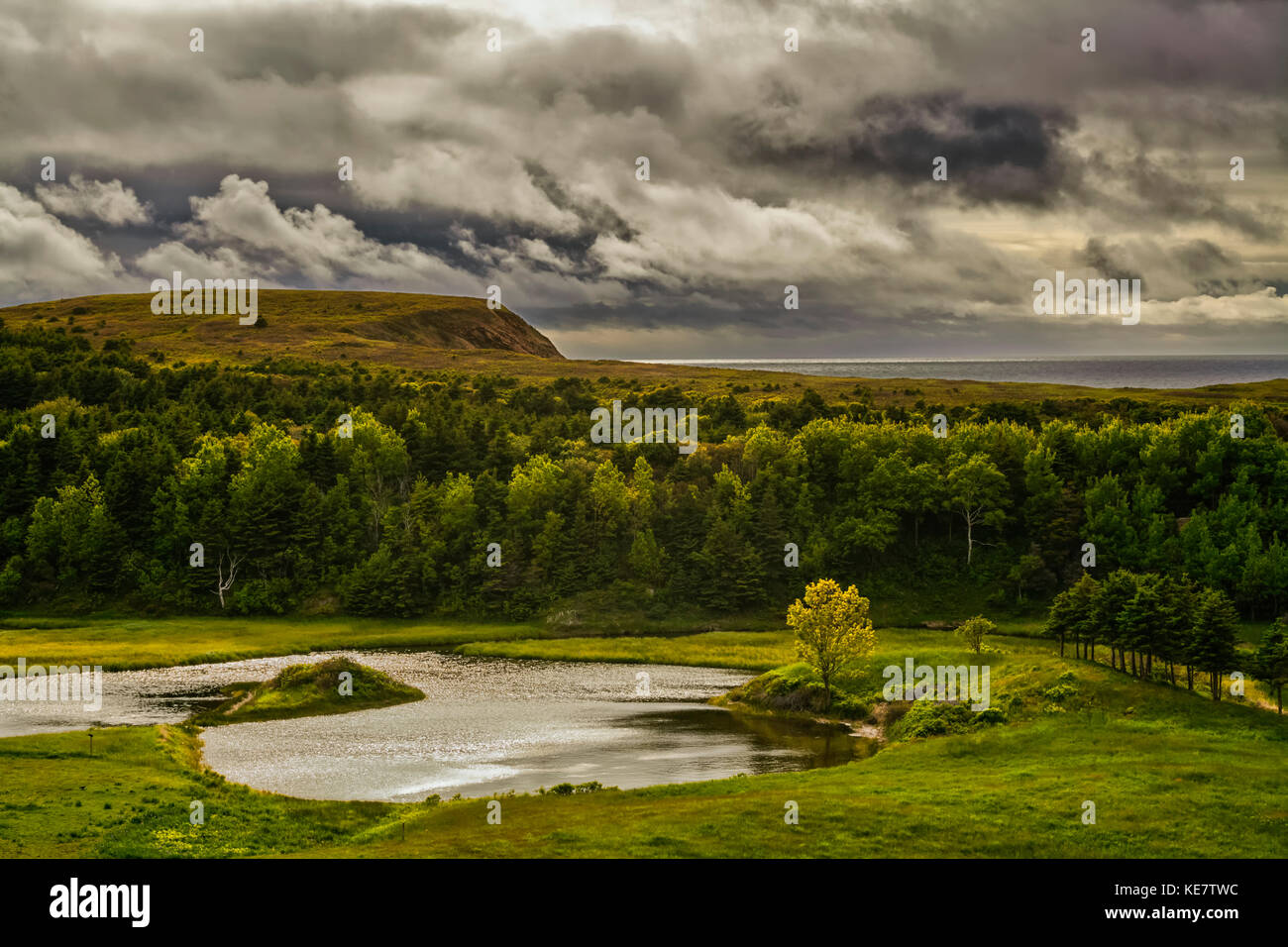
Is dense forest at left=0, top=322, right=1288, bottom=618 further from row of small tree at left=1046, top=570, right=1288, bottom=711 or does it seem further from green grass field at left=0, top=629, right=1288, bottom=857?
green grass field at left=0, top=629, right=1288, bottom=857

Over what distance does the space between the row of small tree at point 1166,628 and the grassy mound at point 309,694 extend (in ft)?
192

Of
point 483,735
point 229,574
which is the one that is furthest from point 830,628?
point 229,574

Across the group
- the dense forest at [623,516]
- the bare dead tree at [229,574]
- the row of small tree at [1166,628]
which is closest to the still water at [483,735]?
the row of small tree at [1166,628]

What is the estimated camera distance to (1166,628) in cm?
7394

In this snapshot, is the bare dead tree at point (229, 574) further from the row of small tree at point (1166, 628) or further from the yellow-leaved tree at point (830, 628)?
the row of small tree at point (1166, 628)

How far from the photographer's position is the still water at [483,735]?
61125mm

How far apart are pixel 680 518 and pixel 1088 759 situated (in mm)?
90529

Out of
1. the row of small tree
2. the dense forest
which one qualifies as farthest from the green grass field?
the dense forest

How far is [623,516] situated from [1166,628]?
82.9 m

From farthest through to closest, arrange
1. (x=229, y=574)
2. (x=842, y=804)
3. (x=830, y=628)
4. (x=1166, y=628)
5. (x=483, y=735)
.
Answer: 1. (x=229, y=574)
2. (x=830, y=628)
3. (x=1166, y=628)
4. (x=483, y=735)
5. (x=842, y=804)

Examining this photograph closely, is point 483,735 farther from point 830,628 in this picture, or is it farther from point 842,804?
point 842,804

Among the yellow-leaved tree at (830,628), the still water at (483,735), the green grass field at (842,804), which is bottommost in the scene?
the still water at (483,735)
